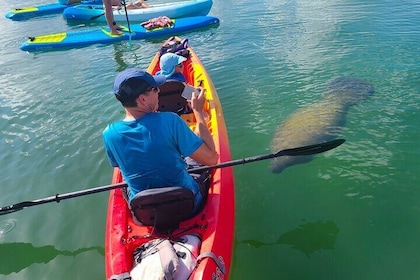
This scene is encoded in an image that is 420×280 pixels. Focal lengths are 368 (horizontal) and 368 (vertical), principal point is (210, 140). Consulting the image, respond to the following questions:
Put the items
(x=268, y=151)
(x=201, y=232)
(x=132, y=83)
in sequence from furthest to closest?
(x=268, y=151), (x=201, y=232), (x=132, y=83)

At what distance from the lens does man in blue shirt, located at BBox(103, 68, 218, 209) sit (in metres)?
2.81

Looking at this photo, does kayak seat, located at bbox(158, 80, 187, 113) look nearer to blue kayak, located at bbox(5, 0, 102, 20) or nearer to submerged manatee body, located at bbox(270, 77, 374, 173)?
submerged manatee body, located at bbox(270, 77, 374, 173)

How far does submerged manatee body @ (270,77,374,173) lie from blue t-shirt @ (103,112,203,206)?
2590 mm

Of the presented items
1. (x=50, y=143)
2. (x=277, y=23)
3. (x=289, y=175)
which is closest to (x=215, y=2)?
(x=277, y=23)

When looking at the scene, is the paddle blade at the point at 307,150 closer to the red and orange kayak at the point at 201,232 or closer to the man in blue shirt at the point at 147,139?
the red and orange kayak at the point at 201,232

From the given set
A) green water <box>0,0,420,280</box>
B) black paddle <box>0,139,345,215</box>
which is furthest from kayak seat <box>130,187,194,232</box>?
green water <box>0,0,420,280</box>

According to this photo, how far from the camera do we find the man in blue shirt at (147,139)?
111 inches

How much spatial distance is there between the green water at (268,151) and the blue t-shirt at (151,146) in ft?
4.87

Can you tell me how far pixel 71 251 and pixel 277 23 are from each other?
10549 millimetres

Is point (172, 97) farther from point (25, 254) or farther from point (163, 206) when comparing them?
point (25, 254)

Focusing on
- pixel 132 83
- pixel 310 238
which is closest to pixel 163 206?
pixel 132 83

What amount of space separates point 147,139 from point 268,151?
3363mm

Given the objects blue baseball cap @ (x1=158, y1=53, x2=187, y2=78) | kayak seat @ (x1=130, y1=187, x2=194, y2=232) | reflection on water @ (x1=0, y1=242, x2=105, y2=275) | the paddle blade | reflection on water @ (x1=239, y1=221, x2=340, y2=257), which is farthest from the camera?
blue baseball cap @ (x1=158, y1=53, x2=187, y2=78)

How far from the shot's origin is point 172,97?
17.5 feet
